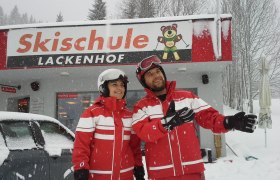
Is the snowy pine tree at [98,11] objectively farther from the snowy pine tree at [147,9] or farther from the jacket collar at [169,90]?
the jacket collar at [169,90]

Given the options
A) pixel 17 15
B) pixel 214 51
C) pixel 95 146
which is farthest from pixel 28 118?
pixel 17 15

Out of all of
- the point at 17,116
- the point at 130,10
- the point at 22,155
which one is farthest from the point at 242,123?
the point at 130,10

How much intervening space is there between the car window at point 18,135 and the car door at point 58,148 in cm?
25

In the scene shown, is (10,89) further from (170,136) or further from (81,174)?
(170,136)

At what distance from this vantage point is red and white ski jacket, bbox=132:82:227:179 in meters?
2.82

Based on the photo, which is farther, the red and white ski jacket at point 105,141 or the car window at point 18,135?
the car window at point 18,135

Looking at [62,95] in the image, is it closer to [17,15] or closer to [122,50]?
[122,50]

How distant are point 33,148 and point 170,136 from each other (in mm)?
2150

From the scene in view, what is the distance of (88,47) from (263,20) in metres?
19.1

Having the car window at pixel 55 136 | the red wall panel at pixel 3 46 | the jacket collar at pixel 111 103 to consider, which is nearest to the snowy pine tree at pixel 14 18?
the red wall panel at pixel 3 46

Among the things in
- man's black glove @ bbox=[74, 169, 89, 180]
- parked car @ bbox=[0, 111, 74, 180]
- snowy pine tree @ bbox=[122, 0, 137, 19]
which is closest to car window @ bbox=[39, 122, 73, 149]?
parked car @ bbox=[0, 111, 74, 180]

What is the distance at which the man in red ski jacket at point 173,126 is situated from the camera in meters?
2.73

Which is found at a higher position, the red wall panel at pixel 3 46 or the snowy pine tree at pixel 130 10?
the snowy pine tree at pixel 130 10

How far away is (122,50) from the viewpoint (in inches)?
371
